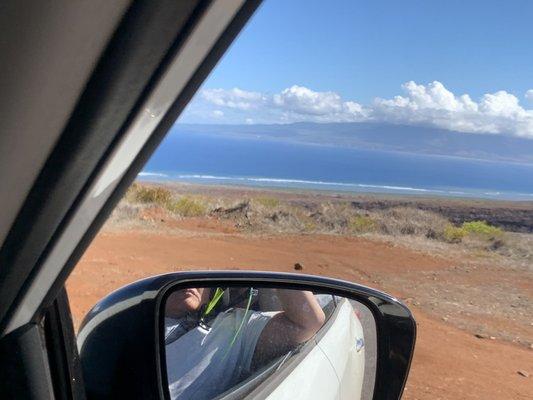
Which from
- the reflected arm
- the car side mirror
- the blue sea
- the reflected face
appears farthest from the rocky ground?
the blue sea

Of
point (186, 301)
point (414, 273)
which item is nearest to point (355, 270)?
point (414, 273)

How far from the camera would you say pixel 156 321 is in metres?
1.71

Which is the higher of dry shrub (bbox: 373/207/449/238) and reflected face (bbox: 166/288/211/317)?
reflected face (bbox: 166/288/211/317)

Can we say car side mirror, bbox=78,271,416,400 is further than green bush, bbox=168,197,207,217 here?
No

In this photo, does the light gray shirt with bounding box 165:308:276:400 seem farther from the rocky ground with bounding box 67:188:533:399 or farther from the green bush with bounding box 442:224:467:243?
the green bush with bounding box 442:224:467:243

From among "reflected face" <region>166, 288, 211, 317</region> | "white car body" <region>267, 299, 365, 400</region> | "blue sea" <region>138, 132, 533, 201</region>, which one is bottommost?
"blue sea" <region>138, 132, 533, 201</region>

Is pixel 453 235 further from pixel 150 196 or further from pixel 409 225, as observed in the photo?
pixel 150 196

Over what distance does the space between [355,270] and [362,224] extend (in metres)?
8.37

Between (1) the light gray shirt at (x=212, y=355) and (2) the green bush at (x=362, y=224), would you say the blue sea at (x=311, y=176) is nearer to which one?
(2) the green bush at (x=362, y=224)

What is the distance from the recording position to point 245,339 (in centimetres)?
218

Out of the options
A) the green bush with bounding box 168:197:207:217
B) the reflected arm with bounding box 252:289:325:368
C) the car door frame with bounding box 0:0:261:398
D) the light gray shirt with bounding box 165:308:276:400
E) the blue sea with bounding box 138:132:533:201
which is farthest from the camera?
the blue sea with bounding box 138:132:533:201

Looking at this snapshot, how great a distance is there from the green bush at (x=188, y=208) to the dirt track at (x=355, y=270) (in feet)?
7.77

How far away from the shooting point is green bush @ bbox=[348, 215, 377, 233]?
21.0 metres

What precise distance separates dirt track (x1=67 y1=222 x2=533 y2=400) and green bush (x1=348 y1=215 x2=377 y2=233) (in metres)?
2.71
